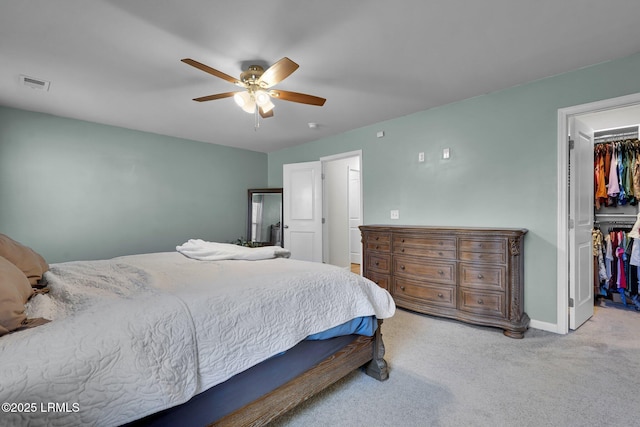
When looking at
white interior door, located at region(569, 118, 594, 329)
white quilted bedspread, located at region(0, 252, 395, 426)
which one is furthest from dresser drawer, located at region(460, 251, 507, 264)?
white quilted bedspread, located at region(0, 252, 395, 426)

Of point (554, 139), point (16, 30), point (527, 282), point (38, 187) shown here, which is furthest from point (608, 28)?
point (38, 187)

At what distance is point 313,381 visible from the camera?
1586 millimetres

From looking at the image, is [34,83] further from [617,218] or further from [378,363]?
[617,218]

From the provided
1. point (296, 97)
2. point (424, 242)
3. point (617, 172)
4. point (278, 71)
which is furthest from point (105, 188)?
point (617, 172)

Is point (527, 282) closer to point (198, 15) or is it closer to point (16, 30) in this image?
point (198, 15)

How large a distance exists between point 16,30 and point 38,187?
2.15m

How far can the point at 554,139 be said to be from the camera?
2.63 meters

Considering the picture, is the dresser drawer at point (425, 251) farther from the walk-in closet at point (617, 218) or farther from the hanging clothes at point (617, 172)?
the hanging clothes at point (617, 172)

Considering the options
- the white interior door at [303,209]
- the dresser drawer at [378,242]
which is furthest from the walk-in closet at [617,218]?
the white interior door at [303,209]

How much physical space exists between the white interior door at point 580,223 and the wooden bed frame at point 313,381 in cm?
204

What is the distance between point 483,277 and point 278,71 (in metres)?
2.51

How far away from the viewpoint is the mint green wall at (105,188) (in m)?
3.26

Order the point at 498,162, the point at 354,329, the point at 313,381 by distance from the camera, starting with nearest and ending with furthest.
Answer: the point at 313,381 < the point at 354,329 < the point at 498,162

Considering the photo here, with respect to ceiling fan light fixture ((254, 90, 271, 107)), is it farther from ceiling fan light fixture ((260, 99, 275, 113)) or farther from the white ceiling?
the white ceiling
